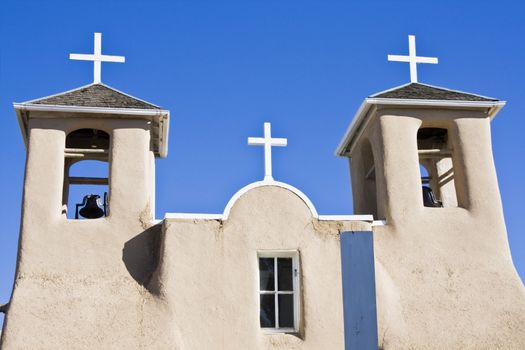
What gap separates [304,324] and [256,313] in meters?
0.84

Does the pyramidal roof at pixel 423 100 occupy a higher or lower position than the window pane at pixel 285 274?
higher

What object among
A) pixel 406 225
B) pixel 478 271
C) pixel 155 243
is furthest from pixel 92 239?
pixel 478 271

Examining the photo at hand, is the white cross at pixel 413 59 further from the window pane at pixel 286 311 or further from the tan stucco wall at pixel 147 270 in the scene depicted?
the window pane at pixel 286 311

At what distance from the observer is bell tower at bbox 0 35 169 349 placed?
13328mm

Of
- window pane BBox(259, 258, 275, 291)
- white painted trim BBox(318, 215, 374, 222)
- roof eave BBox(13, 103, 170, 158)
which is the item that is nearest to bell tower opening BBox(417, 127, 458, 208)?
white painted trim BBox(318, 215, 374, 222)

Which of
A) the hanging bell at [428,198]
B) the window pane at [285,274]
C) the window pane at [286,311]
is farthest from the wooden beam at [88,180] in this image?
the hanging bell at [428,198]

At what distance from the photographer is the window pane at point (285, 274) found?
559 inches

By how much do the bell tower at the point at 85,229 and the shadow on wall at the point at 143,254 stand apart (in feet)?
0.06

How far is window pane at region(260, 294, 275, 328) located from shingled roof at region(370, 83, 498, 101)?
4552 mm

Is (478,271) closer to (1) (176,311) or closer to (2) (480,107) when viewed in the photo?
(2) (480,107)

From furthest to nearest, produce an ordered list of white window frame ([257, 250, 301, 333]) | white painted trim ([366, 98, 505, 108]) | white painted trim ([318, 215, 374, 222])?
1. white painted trim ([366, 98, 505, 108])
2. white painted trim ([318, 215, 374, 222])
3. white window frame ([257, 250, 301, 333])

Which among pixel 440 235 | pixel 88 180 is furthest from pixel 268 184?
pixel 88 180

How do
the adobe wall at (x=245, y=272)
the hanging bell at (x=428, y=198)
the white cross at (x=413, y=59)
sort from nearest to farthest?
the adobe wall at (x=245, y=272) < the hanging bell at (x=428, y=198) < the white cross at (x=413, y=59)

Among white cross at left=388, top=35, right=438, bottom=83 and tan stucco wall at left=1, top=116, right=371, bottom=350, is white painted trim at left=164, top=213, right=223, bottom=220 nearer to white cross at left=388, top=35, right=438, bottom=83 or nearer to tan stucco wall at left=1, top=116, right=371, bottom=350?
tan stucco wall at left=1, top=116, right=371, bottom=350
